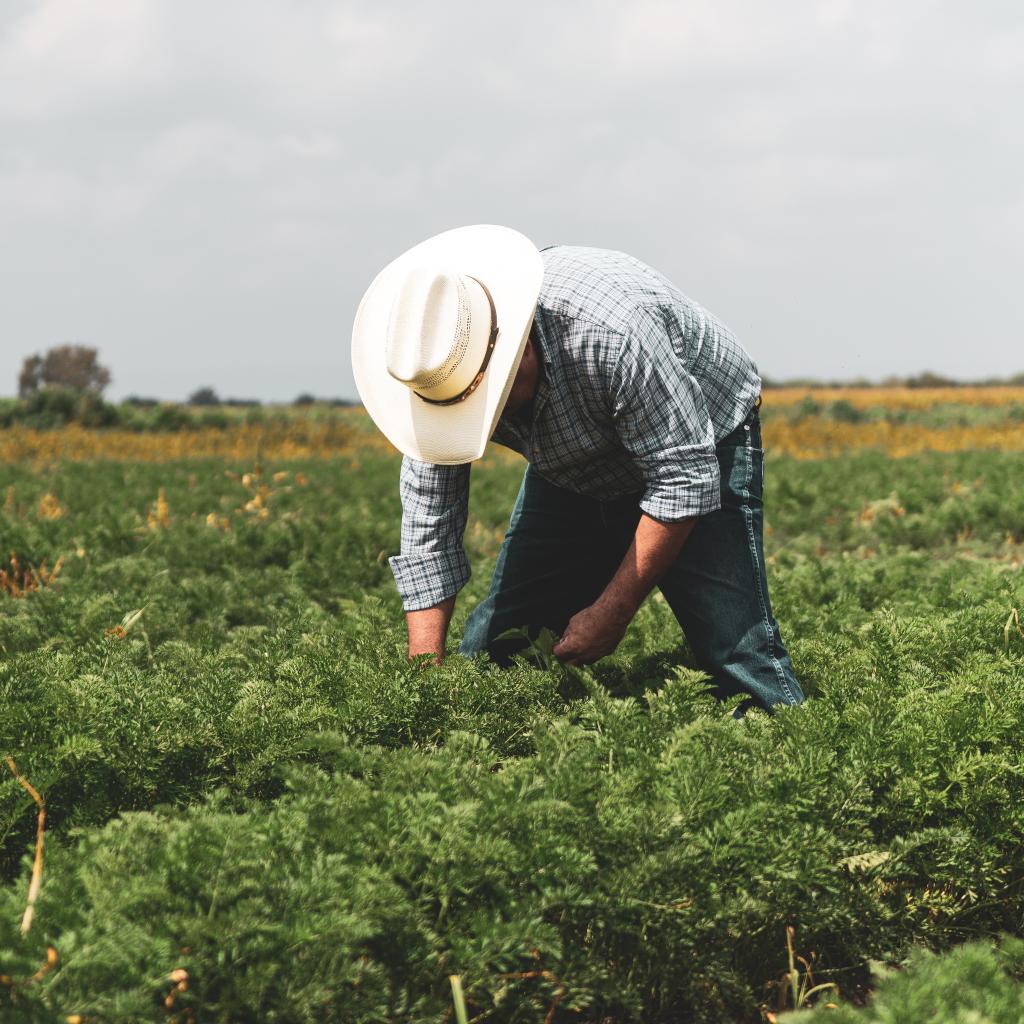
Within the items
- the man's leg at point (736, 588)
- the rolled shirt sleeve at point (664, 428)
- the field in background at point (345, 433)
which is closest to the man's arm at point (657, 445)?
the rolled shirt sleeve at point (664, 428)

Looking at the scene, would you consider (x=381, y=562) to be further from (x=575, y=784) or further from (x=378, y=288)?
(x=575, y=784)

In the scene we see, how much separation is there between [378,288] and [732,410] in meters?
1.33

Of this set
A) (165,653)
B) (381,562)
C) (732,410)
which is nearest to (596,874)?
(732,410)

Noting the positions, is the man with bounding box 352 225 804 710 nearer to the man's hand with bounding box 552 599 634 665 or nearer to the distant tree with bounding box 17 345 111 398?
the man's hand with bounding box 552 599 634 665

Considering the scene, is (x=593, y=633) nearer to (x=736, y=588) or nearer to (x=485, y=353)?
(x=736, y=588)

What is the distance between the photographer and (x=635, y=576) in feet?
11.4

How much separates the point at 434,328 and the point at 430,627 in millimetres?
1205

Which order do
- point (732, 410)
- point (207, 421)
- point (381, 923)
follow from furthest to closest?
point (207, 421), point (732, 410), point (381, 923)

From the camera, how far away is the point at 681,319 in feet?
11.8

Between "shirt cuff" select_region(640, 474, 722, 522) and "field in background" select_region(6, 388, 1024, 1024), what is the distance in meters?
0.58

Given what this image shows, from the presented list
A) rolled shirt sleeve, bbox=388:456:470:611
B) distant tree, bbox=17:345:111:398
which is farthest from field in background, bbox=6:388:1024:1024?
distant tree, bbox=17:345:111:398

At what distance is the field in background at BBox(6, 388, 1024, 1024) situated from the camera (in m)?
2.22

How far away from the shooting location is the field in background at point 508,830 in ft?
7.29

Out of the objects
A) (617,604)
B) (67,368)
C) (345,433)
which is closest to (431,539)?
(617,604)
